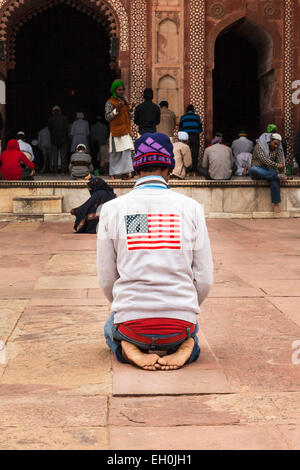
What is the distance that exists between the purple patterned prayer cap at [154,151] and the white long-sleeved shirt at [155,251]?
11 centimetres

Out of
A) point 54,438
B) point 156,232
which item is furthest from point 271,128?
point 54,438

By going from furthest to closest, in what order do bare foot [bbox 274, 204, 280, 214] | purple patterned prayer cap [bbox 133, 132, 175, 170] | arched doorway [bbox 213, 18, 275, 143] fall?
arched doorway [bbox 213, 18, 275, 143]
bare foot [bbox 274, 204, 280, 214]
purple patterned prayer cap [bbox 133, 132, 175, 170]

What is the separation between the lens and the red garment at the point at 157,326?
321 centimetres

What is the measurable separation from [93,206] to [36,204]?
2.59 metres

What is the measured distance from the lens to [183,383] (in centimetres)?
301

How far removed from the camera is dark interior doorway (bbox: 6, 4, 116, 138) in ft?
68.2

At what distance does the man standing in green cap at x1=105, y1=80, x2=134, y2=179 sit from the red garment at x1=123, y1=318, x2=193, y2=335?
28.7 ft

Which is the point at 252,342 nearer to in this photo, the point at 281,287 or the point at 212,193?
the point at 281,287

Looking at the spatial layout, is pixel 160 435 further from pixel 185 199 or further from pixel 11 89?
pixel 11 89

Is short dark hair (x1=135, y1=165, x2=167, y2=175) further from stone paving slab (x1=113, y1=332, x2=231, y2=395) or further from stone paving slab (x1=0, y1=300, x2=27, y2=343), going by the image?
stone paving slab (x1=0, y1=300, x2=27, y2=343)

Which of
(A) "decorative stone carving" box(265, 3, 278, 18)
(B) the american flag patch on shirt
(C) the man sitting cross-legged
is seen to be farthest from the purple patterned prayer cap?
(A) "decorative stone carving" box(265, 3, 278, 18)

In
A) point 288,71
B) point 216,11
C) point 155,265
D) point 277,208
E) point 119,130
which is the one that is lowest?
point 277,208

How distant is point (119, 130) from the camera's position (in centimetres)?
1194
